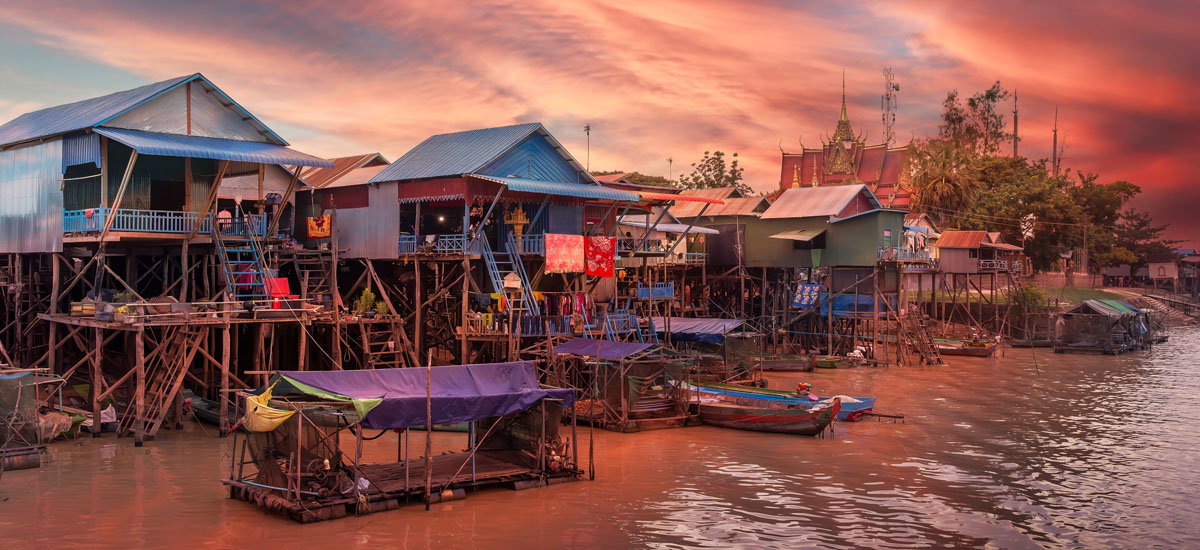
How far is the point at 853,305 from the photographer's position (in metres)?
46.0

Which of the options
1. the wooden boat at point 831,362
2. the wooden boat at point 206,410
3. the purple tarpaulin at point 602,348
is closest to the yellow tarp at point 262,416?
the wooden boat at point 206,410

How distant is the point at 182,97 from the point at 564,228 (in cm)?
1293

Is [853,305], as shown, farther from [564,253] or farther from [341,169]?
[341,169]

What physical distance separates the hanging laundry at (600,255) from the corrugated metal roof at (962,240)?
29.1 m

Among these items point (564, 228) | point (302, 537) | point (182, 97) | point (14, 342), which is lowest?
point (302, 537)

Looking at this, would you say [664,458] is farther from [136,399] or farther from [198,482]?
[136,399]

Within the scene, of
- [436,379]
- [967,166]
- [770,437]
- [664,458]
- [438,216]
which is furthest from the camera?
[967,166]

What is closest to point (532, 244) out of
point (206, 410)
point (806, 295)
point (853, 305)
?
point (206, 410)

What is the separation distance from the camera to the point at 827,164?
7444 cm

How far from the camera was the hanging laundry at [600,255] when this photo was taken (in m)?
33.1

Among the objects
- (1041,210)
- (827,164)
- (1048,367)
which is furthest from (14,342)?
(1041,210)

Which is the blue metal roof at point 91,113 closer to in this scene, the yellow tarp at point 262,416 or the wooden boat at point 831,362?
the yellow tarp at point 262,416

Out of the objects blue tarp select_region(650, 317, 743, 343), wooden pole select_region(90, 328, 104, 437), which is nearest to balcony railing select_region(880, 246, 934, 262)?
blue tarp select_region(650, 317, 743, 343)

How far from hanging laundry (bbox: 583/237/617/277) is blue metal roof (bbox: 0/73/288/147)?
10.5 m
